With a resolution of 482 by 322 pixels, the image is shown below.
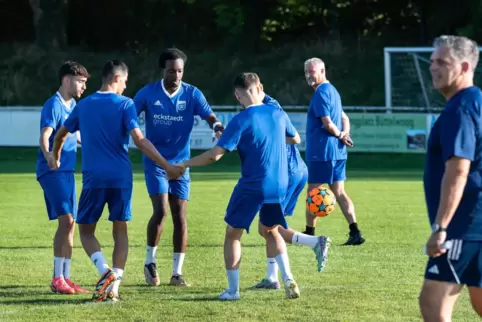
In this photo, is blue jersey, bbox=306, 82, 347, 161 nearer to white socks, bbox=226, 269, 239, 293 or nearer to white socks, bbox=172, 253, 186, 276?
white socks, bbox=172, 253, 186, 276

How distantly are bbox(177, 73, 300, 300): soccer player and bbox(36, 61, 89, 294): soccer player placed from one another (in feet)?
3.96

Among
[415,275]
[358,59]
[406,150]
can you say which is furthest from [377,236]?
[358,59]

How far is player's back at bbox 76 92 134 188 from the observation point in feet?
27.8

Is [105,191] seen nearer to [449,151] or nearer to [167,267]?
[167,267]

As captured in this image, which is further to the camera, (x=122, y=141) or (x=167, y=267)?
(x=167, y=267)

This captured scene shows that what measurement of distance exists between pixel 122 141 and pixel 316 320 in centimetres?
218

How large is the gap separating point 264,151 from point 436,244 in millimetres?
3149

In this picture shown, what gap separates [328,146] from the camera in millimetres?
12500

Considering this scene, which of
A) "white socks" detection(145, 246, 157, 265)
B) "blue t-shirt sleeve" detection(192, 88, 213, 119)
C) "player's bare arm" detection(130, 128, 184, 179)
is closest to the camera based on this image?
"player's bare arm" detection(130, 128, 184, 179)

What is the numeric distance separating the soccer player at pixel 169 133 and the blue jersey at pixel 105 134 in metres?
1.09

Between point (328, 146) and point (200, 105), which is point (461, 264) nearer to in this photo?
point (200, 105)

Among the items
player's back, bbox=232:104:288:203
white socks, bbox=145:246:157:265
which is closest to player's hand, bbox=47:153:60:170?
white socks, bbox=145:246:157:265

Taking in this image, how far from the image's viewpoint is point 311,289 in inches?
359

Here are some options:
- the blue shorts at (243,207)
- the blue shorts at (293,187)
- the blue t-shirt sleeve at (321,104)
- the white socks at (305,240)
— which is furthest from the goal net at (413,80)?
the blue shorts at (243,207)
